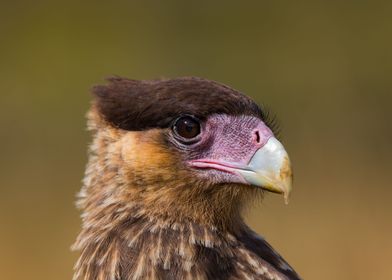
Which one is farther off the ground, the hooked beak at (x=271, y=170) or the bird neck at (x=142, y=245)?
the hooked beak at (x=271, y=170)

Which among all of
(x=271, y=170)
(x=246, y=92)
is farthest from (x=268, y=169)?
(x=246, y=92)

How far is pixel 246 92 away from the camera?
12070mm

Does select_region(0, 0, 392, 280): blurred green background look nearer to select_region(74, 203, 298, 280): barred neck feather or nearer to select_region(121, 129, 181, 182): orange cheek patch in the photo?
select_region(121, 129, 181, 182): orange cheek patch

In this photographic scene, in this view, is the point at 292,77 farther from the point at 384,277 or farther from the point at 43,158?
the point at 384,277

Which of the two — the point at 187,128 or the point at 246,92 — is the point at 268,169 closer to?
the point at 187,128

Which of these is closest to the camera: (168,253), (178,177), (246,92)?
(168,253)

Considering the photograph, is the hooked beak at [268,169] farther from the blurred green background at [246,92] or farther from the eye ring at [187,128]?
the blurred green background at [246,92]

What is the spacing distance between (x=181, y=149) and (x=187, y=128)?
0.10 metres

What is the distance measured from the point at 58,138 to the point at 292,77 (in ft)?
8.80

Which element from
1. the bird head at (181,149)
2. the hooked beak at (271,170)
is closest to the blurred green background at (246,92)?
the bird head at (181,149)

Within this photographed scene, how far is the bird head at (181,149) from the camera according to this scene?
477cm

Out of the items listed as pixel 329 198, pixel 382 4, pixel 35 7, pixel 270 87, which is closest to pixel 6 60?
pixel 35 7

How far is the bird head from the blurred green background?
7.24 feet

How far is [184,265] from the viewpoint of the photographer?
4531mm
